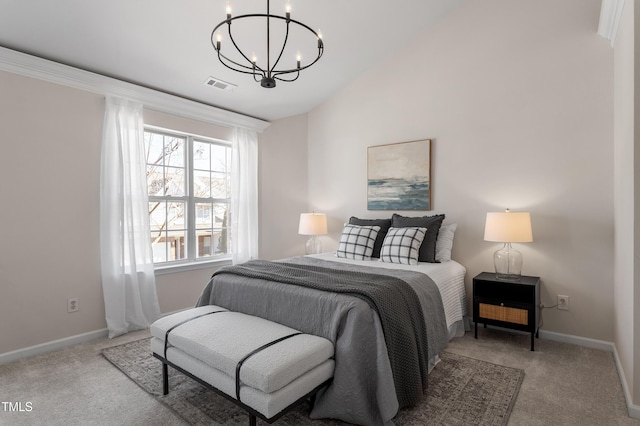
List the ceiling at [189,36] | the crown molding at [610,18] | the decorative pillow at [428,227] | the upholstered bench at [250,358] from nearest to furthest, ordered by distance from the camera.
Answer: the upholstered bench at [250,358], the crown molding at [610,18], the ceiling at [189,36], the decorative pillow at [428,227]

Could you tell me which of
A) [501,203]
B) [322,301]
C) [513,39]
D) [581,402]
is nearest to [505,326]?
[581,402]

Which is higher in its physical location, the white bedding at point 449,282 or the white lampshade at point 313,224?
the white lampshade at point 313,224

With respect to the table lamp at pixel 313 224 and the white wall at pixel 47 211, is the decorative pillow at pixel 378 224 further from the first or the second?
the white wall at pixel 47 211

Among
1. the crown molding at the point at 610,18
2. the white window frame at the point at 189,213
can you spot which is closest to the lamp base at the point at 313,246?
the white window frame at the point at 189,213

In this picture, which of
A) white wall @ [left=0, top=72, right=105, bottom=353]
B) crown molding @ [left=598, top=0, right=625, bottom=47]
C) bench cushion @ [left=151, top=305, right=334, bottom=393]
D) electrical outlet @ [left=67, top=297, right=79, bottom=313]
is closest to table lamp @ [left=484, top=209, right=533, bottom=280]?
crown molding @ [left=598, top=0, right=625, bottom=47]

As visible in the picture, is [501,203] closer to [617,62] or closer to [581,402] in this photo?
[617,62]

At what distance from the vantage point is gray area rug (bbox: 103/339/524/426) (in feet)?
6.53

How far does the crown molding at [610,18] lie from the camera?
8.10ft

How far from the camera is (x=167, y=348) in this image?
7.34 ft

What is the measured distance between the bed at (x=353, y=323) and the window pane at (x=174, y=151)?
179 centimetres

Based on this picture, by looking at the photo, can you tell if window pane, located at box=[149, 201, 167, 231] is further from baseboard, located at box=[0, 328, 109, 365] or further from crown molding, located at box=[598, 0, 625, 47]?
crown molding, located at box=[598, 0, 625, 47]

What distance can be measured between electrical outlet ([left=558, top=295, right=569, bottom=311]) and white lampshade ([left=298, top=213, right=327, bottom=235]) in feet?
8.30

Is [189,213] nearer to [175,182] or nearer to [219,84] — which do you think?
[175,182]

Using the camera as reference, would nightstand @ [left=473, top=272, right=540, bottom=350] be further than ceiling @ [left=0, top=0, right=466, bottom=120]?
Yes
